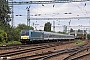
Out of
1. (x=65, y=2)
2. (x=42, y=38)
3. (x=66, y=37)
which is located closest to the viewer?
(x=65, y=2)

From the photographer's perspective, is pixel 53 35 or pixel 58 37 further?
pixel 58 37

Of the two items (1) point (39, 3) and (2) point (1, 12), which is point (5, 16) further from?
(1) point (39, 3)

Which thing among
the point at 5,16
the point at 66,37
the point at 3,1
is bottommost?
the point at 66,37

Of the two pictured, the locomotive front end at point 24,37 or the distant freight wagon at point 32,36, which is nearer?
the locomotive front end at point 24,37

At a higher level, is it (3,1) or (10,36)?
(3,1)

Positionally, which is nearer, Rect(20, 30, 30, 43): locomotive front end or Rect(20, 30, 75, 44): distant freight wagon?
Rect(20, 30, 30, 43): locomotive front end

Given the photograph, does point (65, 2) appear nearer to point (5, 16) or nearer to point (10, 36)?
point (10, 36)

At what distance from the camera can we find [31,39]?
3844cm

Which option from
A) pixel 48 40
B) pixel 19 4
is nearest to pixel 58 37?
pixel 48 40

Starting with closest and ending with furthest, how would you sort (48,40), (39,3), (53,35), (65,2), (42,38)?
(65,2)
(39,3)
(42,38)
(48,40)
(53,35)

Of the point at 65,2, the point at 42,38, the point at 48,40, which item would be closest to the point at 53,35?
the point at 48,40

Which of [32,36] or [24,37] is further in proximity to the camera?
[32,36]

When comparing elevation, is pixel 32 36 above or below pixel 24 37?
above

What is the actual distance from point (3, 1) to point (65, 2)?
2952 centimetres
